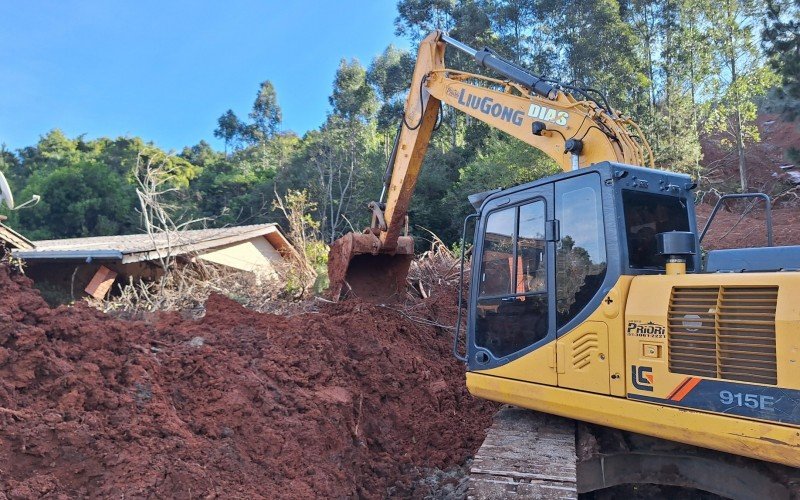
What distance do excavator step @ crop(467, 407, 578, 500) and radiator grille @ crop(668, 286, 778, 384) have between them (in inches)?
38.2

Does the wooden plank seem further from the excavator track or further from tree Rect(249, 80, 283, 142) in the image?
tree Rect(249, 80, 283, 142)

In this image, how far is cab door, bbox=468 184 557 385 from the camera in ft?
14.0

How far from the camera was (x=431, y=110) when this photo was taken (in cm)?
703

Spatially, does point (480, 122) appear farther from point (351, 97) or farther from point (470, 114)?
point (470, 114)

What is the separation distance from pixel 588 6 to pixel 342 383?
2409cm

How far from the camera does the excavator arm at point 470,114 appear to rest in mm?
4848

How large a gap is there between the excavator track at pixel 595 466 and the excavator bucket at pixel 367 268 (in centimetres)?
342

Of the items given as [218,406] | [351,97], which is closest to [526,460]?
[218,406]

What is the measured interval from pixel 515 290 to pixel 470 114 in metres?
2.49

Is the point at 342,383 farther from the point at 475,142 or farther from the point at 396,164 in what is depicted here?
the point at 475,142

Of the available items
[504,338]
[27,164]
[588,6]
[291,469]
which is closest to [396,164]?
[504,338]

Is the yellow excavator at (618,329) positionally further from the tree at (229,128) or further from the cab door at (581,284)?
the tree at (229,128)

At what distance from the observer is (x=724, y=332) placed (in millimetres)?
3318

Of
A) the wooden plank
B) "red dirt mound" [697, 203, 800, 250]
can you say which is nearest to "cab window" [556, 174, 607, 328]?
the wooden plank
